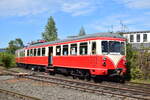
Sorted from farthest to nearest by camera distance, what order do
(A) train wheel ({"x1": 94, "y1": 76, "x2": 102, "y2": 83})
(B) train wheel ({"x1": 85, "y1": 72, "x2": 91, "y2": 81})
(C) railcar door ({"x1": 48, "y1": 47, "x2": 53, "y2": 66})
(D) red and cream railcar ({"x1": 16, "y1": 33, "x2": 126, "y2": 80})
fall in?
(C) railcar door ({"x1": 48, "y1": 47, "x2": 53, "y2": 66}) < (B) train wheel ({"x1": 85, "y1": 72, "x2": 91, "y2": 81}) < (A) train wheel ({"x1": 94, "y1": 76, "x2": 102, "y2": 83}) < (D) red and cream railcar ({"x1": 16, "y1": 33, "x2": 126, "y2": 80})

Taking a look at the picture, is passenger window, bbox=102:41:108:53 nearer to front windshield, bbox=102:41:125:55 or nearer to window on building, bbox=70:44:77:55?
front windshield, bbox=102:41:125:55

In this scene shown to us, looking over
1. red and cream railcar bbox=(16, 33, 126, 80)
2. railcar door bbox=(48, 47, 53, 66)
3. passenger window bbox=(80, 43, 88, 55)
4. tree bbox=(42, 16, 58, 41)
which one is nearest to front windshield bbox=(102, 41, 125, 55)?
red and cream railcar bbox=(16, 33, 126, 80)

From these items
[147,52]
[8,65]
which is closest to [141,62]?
[147,52]

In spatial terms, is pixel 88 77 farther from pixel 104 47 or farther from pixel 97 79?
pixel 104 47

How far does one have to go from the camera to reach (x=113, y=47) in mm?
16891

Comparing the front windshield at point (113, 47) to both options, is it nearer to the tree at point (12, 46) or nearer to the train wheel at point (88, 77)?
the train wheel at point (88, 77)

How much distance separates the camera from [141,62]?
19062mm

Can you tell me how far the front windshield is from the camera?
16534 mm

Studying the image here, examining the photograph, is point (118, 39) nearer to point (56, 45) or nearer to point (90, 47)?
point (90, 47)

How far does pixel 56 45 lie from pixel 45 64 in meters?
3.50

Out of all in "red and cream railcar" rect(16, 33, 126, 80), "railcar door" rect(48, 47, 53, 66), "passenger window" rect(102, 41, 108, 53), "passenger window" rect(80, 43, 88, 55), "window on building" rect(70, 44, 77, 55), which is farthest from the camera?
"railcar door" rect(48, 47, 53, 66)

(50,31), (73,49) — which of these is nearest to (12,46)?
(50,31)

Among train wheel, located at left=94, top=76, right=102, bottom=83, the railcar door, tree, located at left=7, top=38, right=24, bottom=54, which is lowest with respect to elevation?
train wheel, located at left=94, top=76, right=102, bottom=83

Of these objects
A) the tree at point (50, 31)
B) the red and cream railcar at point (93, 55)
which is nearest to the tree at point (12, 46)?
the tree at point (50, 31)
